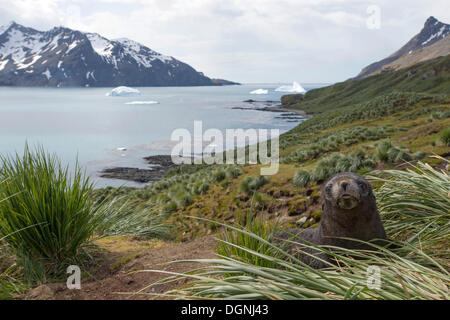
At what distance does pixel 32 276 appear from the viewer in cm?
372

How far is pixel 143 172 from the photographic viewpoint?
30875 mm

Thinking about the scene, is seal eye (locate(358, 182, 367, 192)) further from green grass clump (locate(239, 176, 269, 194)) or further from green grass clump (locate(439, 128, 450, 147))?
green grass clump (locate(439, 128, 450, 147))

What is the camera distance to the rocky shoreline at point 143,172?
94.5 ft

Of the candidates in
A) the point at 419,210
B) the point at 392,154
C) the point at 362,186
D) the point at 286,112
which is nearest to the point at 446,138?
the point at 392,154

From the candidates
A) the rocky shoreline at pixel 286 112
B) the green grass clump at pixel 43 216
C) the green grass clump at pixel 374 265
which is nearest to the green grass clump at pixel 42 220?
the green grass clump at pixel 43 216

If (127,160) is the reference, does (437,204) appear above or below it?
above

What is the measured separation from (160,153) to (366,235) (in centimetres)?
3718

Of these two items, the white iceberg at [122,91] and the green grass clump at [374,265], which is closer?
the green grass clump at [374,265]

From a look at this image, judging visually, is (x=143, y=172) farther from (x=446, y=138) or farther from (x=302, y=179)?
(x=446, y=138)

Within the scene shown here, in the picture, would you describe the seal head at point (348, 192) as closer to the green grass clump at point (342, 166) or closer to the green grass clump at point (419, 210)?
the green grass clump at point (419, 210)

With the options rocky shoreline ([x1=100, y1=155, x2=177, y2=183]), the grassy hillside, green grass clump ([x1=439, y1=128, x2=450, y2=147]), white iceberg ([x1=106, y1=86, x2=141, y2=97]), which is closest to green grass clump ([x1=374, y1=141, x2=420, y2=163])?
green grass clump ([x1=439, y1=128, x2=450, y2=147])

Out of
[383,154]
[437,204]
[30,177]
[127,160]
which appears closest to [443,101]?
[383,154]

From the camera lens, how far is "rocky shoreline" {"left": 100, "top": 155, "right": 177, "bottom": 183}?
28.8 metres
